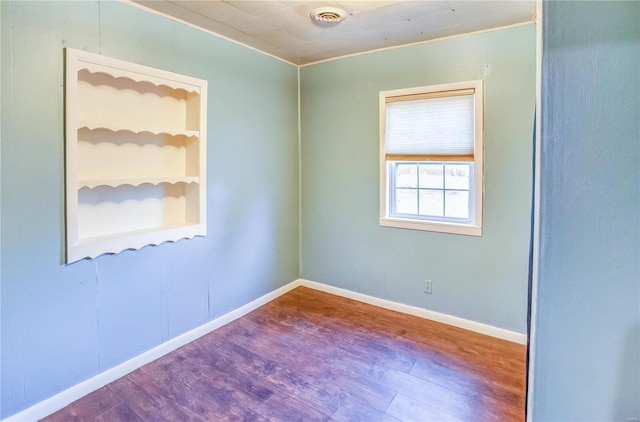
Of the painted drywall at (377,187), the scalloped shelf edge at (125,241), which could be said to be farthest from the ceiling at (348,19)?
the scalloped shelf edge at (125,241)

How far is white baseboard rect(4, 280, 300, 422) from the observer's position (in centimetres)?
194

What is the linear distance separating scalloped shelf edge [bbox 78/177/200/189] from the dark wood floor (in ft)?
4.16

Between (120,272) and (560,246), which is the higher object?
(560,246)

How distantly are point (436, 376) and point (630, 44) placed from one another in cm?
211

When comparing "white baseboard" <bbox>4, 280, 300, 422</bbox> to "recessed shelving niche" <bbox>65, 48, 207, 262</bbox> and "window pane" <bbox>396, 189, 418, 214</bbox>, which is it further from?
"window pane" <bbox>396, 189, 418, 214</bbox>

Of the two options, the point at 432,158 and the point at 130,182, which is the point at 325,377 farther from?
the point at 432,158

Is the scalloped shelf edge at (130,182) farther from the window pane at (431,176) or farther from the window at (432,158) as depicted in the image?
the window pane at (431,176)

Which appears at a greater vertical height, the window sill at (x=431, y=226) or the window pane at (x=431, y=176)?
the window pane at (x=431, y=176)

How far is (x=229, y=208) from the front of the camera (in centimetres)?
311

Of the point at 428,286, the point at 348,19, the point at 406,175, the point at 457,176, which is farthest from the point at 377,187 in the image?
the point at 348,19

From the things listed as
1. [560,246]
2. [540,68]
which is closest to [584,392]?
[560,246]

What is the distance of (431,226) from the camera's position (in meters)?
3.12

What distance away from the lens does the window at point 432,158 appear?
2.88 metres

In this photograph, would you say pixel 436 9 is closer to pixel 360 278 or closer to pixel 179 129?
pixel 179 129
